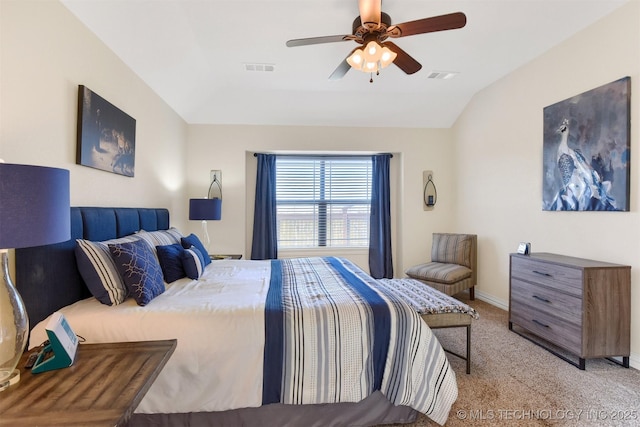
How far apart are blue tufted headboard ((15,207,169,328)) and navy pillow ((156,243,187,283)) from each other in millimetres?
377

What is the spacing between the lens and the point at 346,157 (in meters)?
4.95

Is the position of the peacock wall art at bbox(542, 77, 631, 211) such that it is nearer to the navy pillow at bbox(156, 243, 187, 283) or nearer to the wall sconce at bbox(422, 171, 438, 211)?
the wall sconce at bbox(422, 171, 438, 211)

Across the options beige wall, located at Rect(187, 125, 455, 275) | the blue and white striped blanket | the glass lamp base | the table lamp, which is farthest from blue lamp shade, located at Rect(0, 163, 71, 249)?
beige wall, located at Rect(187, 125, 455, 275)

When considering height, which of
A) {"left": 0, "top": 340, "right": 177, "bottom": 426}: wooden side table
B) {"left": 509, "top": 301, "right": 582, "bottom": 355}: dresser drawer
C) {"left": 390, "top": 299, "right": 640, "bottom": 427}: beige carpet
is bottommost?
{"left": 390, "top": 299, "right": 640, "bottom": 427}: beige carpet

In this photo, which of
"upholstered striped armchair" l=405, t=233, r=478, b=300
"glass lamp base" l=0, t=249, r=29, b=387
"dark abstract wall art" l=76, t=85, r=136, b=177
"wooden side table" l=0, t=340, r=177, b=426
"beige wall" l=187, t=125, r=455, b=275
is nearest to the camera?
"wooden side table" l=0, t=340, r=177, b=426

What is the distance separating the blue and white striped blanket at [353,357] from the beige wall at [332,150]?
3053mm

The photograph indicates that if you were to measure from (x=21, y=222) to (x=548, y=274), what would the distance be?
11.1ft

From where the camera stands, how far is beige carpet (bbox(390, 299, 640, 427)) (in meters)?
1.76

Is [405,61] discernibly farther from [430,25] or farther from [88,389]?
[88,389]

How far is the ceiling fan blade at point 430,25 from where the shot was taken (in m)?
1.88

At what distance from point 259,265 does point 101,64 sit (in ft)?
6.89

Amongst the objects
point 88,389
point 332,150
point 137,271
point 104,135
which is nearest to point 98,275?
point 137,271

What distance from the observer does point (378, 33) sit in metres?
2.09

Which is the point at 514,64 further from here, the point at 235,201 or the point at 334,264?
the point at 235,201
